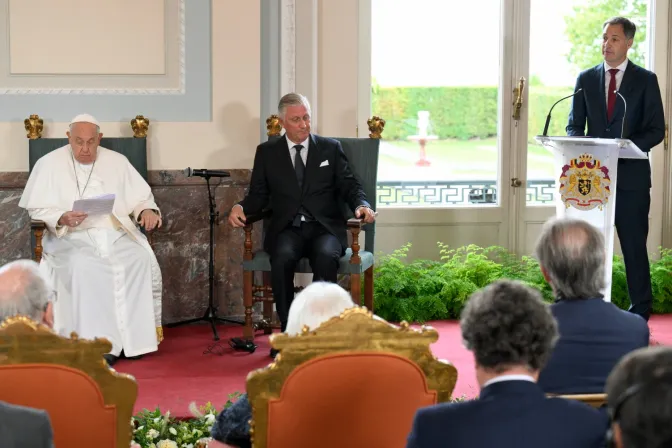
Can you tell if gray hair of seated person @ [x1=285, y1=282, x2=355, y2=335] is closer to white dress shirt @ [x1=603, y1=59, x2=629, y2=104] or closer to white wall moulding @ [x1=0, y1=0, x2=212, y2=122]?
white dress shirt @ [x1=603, y1=59, x2=629, y2=104]

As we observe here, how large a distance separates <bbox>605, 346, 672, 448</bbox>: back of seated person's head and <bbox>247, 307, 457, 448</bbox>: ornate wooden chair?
0.95 meters

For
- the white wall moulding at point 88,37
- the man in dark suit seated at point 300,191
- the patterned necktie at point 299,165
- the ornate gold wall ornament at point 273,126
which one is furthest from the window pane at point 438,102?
the white wall moulding at point 88,37

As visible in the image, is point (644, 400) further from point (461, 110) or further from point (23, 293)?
point (461, 110)

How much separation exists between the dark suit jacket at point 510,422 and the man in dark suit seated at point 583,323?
0.70 metres

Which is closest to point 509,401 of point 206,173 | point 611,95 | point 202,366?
point 202,366

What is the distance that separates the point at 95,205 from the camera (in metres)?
5.51

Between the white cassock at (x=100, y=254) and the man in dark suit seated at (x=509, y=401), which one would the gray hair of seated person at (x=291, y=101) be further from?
the man in dark suit seated at (x=509, y=401)

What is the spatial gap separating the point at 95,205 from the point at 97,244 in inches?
11.0

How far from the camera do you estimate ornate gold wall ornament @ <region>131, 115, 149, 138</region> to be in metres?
6.13

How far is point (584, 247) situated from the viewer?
2855mm

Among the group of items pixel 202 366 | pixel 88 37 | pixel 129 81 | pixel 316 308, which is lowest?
pixel 202 366

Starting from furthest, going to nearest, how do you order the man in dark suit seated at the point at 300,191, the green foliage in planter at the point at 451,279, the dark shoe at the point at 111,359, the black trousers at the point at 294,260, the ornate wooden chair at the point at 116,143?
the green foliage in planter at the point at 451,279, the ornate wooden chair at the point at 116,143, the man in dark suit seated at the point at 300,191, the black trousers at the point at 294,260, the dark shoe at the point at 111,359

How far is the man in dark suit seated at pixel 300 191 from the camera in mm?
5699

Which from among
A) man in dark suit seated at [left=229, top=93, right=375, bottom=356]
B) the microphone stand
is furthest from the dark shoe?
man in dark suit seated at [left=229, top=93, right=375, bottom=356]
